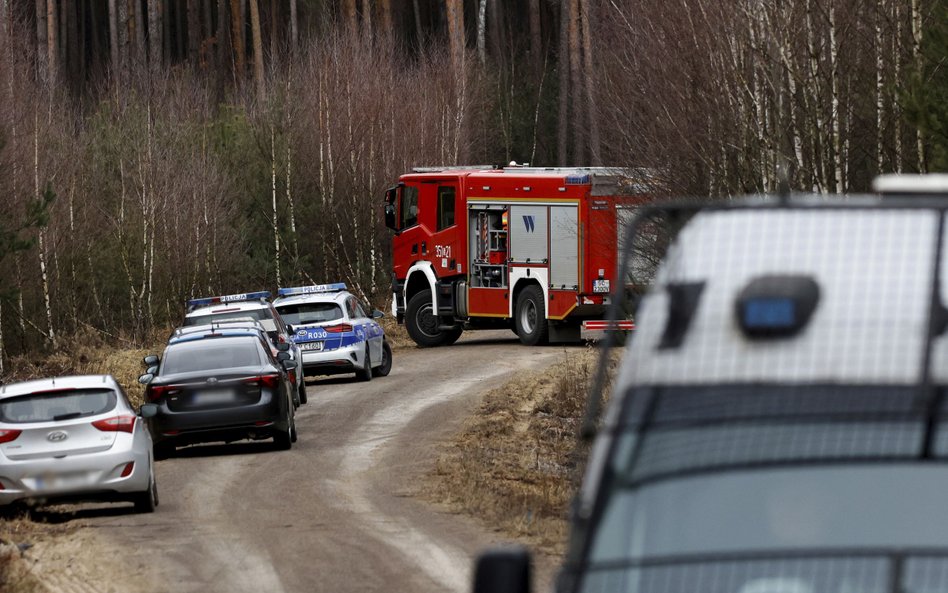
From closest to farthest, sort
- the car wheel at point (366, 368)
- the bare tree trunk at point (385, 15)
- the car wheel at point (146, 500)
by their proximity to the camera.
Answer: the car wheel at point (146, 500) < the car wheel at point (366, 368) < the bare tree trunk at point (385, 15)

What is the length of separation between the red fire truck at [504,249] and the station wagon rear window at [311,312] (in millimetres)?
5208

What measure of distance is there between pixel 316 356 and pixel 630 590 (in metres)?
25.9

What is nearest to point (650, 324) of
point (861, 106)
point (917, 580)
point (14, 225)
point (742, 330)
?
point (742, 330)

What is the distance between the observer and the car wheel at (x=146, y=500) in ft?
52.9

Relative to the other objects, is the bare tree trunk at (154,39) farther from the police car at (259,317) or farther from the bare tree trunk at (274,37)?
the police car at (259,317)

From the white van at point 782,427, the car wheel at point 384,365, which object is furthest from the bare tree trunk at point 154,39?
the white van at point 782,427

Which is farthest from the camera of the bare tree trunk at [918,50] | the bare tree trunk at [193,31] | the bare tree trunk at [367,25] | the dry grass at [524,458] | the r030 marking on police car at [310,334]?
the bare tree trunk at [193,31]

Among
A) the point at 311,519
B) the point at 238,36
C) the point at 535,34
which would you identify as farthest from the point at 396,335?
the point at 535,34

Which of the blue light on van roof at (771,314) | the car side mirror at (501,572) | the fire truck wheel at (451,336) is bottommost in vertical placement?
the fire truck wheel at (451,336)

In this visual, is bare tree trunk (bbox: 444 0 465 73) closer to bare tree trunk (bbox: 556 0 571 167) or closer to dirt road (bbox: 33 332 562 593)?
bare tree trunk (bbox: 556 0 571 167)

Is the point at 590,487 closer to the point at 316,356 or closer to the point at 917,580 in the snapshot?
the point at 917,580

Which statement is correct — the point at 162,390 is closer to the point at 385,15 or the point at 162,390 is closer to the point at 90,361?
the point at 90,361

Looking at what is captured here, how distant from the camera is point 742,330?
4.09 metres

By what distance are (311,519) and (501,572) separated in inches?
463
